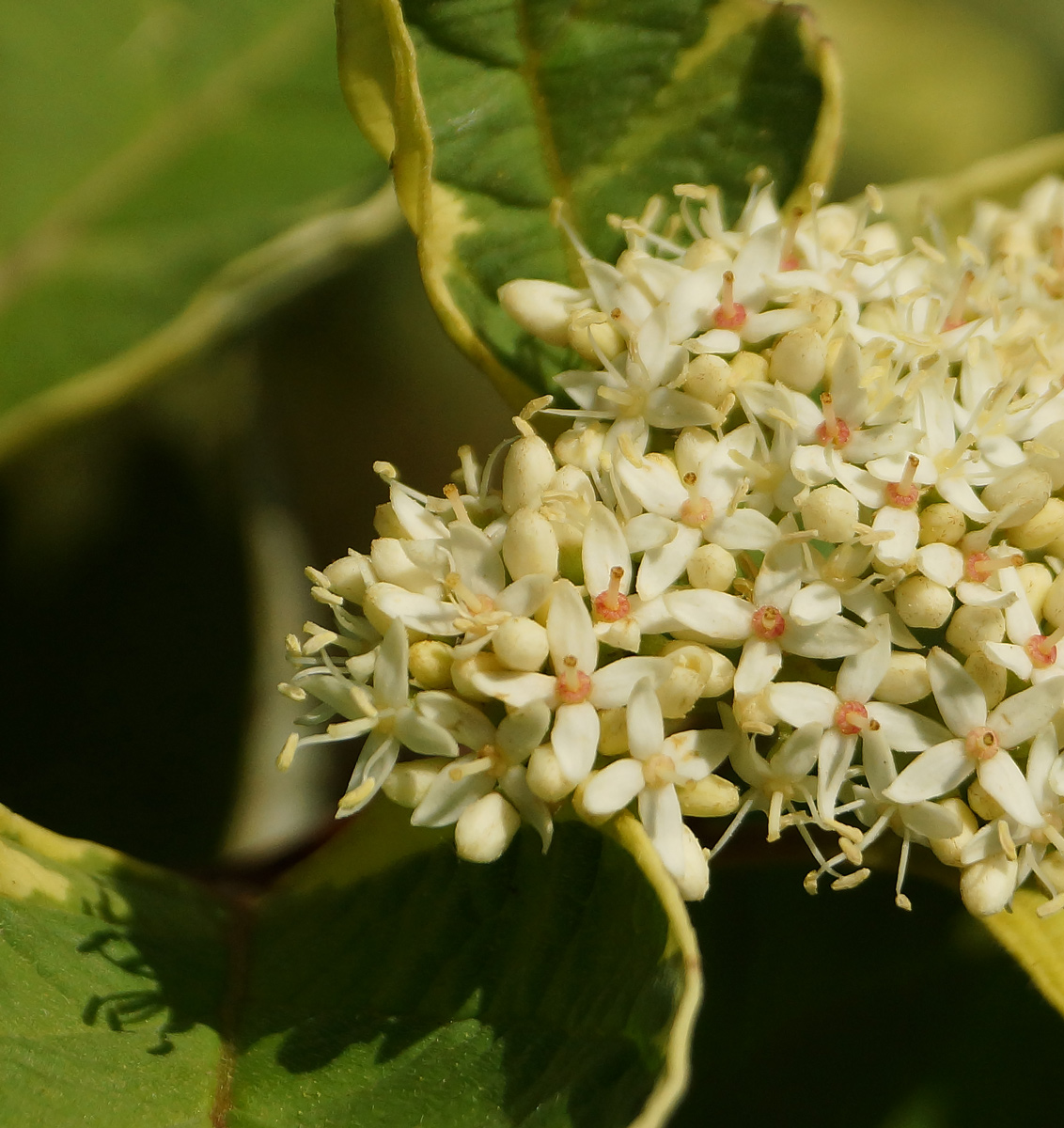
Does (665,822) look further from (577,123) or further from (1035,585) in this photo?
(577,123)

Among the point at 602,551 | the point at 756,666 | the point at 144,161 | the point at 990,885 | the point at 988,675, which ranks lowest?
the point at 990,885

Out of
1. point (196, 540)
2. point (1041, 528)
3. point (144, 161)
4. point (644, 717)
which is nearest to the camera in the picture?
point (644, 717)

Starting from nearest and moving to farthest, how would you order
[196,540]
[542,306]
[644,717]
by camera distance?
[644,717]
[542,306]
[196,540]

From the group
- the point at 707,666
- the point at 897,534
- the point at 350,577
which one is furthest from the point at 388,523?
the point at 897,534

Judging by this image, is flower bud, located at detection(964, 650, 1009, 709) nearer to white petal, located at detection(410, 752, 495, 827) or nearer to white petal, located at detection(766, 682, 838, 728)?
white petal, located at detection(766, 682, 838, 728)

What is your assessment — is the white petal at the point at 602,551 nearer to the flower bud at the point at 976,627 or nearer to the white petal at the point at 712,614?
the white petal at the point at 712,614
